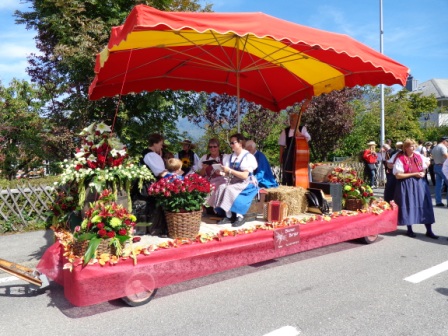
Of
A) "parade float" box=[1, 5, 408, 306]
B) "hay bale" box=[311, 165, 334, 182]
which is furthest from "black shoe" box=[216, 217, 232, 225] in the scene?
"hay bale" box=[311, 165, 334, 182]

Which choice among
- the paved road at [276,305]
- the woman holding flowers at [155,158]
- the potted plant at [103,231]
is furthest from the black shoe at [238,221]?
the potted plant at [103,231]

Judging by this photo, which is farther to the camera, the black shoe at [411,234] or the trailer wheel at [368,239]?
the black shoe at [411,234]

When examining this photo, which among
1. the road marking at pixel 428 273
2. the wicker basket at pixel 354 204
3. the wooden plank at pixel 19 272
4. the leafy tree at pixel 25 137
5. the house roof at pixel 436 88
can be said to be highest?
the house roof at pixel 436 88

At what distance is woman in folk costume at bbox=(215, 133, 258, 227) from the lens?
544 centimetres

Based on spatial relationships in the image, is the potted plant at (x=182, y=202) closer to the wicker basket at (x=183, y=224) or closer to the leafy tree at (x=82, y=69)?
the wicker basket at (x=183, y=224)

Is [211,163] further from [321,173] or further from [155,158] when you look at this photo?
[321,173]

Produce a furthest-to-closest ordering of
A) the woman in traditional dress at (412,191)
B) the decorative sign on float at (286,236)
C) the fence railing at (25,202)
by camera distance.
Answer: the fence railing at (25,202) → the woman in traditional dress at (412,191) → the decorative sign on float at (286,236)

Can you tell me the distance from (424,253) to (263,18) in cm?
434

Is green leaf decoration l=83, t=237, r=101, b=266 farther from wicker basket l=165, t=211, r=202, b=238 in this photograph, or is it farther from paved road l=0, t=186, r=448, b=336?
wicker basket l=165, t=211, r=202, b=238

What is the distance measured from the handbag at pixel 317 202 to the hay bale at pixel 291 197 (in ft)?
0.29

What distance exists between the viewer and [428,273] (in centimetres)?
491

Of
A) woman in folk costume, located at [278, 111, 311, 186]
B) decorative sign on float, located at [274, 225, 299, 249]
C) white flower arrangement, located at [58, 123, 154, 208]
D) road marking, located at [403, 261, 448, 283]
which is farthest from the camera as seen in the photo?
woman in folk costume, located at [278, 111, 311, 186]

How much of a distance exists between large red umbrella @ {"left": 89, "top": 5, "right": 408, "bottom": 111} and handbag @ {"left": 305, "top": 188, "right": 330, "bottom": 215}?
2.16 m

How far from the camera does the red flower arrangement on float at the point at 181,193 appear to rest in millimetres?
4352
